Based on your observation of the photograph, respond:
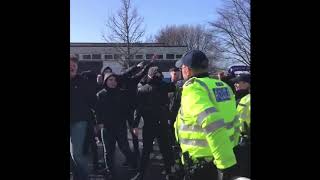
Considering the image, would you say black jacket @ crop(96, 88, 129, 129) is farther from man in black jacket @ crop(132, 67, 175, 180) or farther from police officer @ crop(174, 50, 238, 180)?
police officer @ crop(174, 50, 238, 180)

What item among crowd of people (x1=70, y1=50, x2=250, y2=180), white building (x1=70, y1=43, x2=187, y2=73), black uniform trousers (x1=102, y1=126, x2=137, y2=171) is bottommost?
black uniform trousers (x1=102, y1=126, x2=137, y2=171)

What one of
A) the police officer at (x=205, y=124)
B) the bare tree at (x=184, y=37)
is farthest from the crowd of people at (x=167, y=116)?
the bare tree at (x=184, y=37)

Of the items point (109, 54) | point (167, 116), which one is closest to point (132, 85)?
point (167, 116)

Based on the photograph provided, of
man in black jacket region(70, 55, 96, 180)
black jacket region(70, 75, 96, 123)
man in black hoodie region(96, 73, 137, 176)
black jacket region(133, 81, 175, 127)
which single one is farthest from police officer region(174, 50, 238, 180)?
man in black hoodie region(96, 73, 137, 176)

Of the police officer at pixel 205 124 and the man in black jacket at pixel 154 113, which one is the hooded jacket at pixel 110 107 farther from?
the police officer at pixel 205 124

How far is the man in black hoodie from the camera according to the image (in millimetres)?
6273

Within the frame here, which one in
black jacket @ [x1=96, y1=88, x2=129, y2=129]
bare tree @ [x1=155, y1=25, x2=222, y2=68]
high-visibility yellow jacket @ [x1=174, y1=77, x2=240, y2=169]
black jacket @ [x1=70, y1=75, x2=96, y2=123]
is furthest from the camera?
bare tree @ [x1=155, y1=25, x2=222, y2=68]

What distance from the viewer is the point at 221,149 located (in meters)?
2.73

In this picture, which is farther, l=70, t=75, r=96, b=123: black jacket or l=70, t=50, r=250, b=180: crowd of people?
l=70, t=75, r=96, b=123: black jacket

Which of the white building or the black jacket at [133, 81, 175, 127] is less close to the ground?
the white building

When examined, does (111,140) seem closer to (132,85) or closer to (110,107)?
(110,107)
